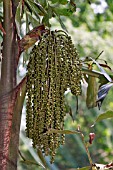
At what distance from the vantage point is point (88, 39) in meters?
3.80

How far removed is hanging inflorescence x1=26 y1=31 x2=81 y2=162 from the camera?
89 cm

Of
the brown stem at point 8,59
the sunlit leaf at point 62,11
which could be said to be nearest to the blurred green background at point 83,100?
the sunlit leaf at point 62,11

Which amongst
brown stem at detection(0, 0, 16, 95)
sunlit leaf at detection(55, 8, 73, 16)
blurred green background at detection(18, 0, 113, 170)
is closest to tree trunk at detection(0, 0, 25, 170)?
brown stem at detection(0, 0, 16, 95)

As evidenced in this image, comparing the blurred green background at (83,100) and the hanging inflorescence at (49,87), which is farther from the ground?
the blurred green background at (83,100)

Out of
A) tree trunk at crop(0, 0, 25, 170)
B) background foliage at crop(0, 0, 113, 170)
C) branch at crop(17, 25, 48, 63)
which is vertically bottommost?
tree trunk at crop(0, 0, 25, 170)

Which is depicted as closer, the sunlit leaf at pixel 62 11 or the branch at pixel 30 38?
the branch at pixel 30 38

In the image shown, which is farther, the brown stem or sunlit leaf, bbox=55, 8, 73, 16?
sunlit leaf, bbox=55, 8, 73, 16

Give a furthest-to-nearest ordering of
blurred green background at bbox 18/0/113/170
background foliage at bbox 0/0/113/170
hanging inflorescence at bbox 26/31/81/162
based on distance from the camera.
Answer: blurred green background at bbox 18/0/113/170
background foliage at bbox 0/0/113/170
hanging inflorescence at bbox 26/31/81/162

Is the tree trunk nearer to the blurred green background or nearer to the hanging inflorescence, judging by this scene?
the hanging inflorescence

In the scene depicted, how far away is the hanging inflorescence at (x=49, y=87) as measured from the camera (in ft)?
2.92

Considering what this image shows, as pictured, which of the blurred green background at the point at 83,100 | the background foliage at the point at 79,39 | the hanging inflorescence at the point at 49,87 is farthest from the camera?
the blurred green background at the point at 83,100

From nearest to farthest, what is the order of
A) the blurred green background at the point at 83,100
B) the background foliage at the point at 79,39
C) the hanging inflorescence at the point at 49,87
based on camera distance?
the hanging inflorescence at the point at 49,87 < the background foliage at the point at 79,39 < the blurred green background at the point at 83,100

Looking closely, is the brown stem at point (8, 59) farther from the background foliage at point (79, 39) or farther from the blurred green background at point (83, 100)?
the blurred green background at point (83, 100)

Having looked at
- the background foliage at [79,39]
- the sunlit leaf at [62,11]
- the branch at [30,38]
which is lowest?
the branch at [30,38]
